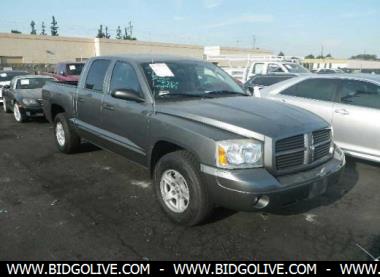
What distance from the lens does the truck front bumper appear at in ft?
10.7

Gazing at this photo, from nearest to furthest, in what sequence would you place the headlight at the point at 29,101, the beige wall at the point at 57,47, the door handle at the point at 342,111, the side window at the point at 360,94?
the side window at the point at 360,94
the door handle at the point at 342,111
the headlight at the point at 29,101
the beige wall at the point at 57,47

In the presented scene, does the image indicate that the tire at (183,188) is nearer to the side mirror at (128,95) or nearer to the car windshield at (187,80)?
the side mirror at (128,95)

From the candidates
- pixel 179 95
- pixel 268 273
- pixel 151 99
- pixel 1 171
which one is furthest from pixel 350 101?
pixel 1 171

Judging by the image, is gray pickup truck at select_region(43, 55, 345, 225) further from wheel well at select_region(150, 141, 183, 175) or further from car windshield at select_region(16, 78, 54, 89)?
car windshield at select_region(16, 78, 54, 89)

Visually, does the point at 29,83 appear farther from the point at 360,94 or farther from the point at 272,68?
the point at 272,68

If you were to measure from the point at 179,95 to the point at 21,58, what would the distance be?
160 feet

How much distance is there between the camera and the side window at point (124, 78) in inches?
182

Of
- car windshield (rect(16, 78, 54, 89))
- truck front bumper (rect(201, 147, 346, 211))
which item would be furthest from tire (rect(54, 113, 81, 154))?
car windshield (rect(16, 78, 54, 89))

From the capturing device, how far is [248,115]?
378cm

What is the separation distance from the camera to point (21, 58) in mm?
47031

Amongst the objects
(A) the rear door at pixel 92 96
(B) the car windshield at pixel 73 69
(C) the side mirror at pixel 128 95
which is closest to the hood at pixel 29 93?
(B) the car windshield at pixel 73 69

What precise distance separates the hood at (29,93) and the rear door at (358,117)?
27.7 ft

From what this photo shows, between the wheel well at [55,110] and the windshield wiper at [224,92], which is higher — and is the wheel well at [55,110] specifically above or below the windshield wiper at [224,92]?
below

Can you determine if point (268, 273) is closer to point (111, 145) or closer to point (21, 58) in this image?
point (111, 145)
